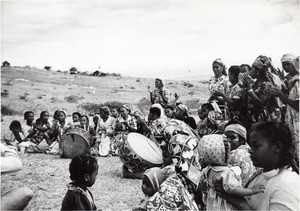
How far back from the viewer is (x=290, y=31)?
488cm

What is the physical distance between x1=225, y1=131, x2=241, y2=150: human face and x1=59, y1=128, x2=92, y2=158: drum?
5242 millimetres

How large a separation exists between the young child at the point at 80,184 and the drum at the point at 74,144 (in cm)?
552

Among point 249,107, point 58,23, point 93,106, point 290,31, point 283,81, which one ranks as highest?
point 58,23

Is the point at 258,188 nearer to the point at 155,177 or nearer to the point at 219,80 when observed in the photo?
the point at 155,177

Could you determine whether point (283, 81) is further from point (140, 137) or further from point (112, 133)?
point (112, 133)

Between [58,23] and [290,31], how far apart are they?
3652 millimetres

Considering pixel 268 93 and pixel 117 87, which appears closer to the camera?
pixel 268 93

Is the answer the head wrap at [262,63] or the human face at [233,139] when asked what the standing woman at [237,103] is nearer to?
the head wrap at [262,63]

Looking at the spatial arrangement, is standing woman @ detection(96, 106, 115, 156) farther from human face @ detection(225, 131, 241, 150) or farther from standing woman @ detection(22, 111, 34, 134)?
human face @ detection(225, 131, 241, 150)

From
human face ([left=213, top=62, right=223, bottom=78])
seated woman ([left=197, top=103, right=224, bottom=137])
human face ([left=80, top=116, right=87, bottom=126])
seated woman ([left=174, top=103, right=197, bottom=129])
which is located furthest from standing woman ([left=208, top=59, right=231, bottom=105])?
human face ([left=80, top=116, right=87, bottom=126])

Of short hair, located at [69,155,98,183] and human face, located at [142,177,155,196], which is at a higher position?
short hair, located at [69,155,98,183]

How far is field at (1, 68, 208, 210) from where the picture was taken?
5.41 meters

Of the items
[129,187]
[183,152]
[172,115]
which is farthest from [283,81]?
[172,115]

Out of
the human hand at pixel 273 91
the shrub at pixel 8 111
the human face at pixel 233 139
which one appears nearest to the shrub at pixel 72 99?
the shrub at pixel 8 111
